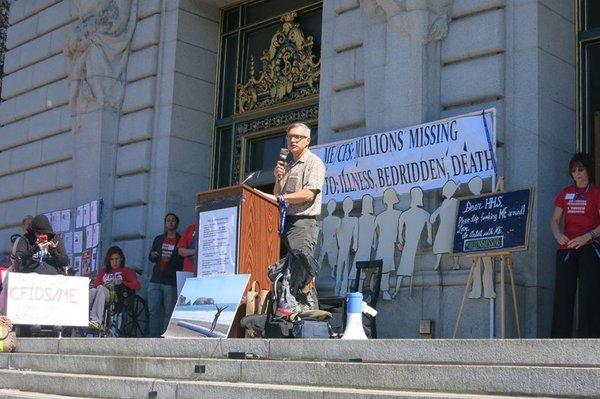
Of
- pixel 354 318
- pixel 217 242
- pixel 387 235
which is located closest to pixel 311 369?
pixel 354 318

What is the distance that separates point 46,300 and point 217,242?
3.07 meters

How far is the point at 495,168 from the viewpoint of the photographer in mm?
11469

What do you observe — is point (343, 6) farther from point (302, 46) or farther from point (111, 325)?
point (111, 325)

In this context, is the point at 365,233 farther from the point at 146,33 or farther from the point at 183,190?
the point at 146,33

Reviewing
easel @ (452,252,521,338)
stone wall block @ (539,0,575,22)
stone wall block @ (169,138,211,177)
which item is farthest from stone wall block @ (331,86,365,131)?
stone wall block @ (169,138,211,177)

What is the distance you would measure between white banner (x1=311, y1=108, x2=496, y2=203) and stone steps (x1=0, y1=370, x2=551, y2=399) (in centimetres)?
470

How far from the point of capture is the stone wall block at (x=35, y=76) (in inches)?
799

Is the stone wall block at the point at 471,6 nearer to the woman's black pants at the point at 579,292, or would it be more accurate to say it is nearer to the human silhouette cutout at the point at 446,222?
the human silhouette cutout at the point at 446,222

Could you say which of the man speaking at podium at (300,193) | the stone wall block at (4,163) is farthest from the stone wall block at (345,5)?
the stone wall block at (4,163)

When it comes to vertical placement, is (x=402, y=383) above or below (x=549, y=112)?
below

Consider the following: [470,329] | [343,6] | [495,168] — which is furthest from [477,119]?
[343,6]

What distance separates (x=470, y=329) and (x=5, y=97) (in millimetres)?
14435

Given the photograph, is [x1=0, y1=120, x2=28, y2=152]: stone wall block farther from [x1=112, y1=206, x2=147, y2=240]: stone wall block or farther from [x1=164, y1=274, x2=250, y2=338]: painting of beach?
[x1=164, y1=274, x2=250, y2=338]: painting of beach

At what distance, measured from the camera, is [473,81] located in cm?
1245
